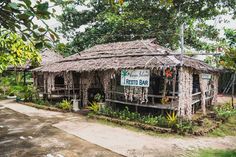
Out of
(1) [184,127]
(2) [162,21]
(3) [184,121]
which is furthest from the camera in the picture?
(2) [162,21]

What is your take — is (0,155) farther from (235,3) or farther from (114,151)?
(235,3)

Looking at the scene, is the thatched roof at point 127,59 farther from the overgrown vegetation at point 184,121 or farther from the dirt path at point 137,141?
the dirt path at point 137,141

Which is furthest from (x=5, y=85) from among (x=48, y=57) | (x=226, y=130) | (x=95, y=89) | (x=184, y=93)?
(x=226, y=130)

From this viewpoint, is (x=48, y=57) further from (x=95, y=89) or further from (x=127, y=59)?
(x=127, y=59)

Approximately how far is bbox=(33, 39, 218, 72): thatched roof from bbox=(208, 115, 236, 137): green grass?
3.09 meters

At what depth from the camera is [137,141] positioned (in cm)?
924

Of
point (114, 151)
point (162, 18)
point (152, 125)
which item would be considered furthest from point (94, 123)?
point (162, 18)

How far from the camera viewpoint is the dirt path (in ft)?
26.7

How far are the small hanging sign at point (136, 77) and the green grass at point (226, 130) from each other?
146 inches

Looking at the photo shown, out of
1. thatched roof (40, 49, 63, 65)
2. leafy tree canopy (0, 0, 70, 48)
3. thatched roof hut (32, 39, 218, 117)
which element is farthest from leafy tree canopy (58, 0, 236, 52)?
leafy tree canopy (0, 0, 70, 48)

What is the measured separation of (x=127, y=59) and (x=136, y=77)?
1.70 m

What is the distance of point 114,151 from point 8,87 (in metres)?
19.7

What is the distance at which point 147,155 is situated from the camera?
7742mm

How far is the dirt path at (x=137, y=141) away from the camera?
8.13 meters
